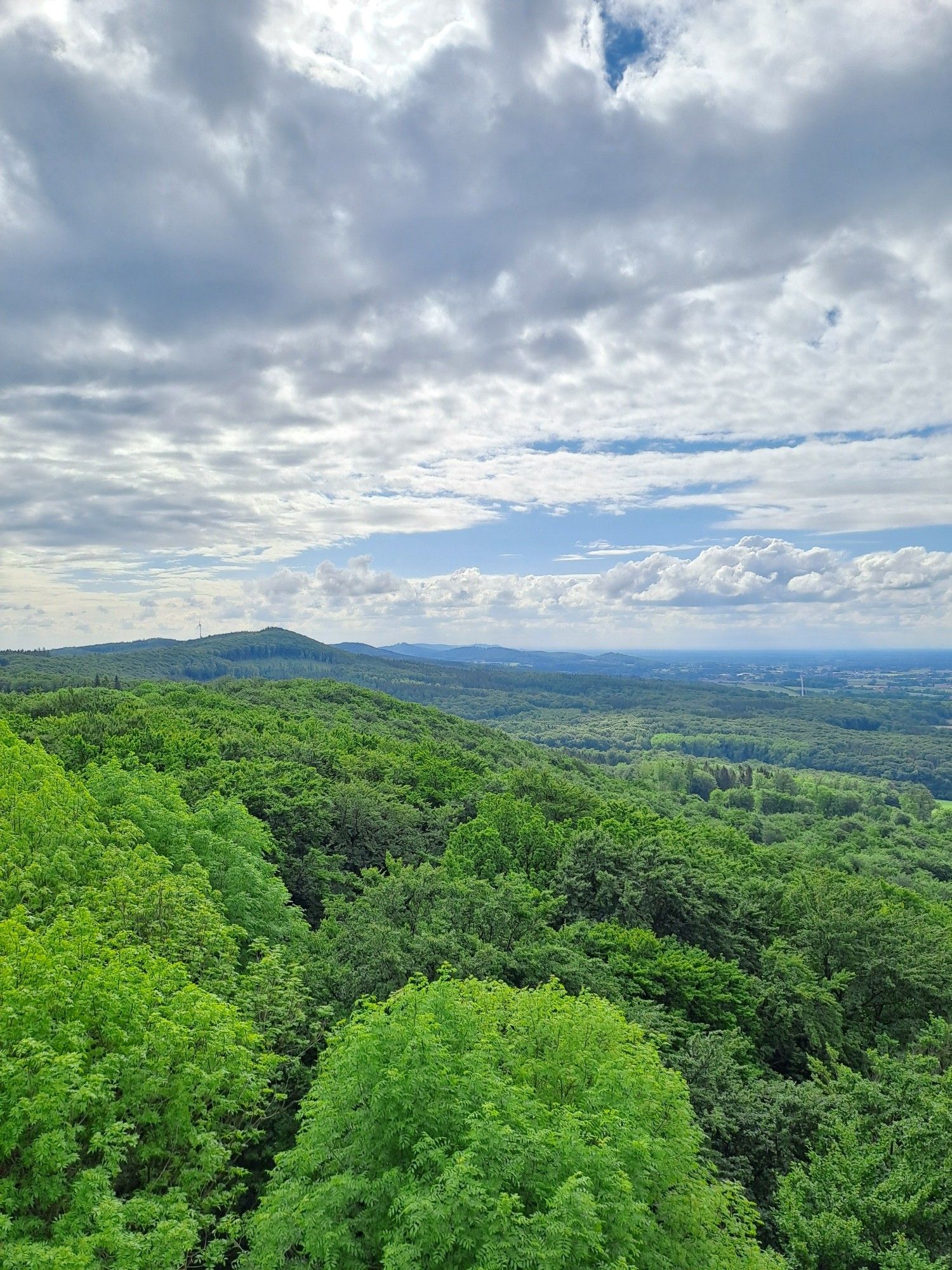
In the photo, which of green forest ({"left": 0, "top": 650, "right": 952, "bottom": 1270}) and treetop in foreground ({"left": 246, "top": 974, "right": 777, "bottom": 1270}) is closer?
treetop in foreground ({"left": 246, "top": 974, "right": 777, "bottom": 1270})

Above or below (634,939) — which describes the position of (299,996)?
above

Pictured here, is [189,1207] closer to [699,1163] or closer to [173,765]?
[699,1163]

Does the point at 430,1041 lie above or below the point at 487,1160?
above

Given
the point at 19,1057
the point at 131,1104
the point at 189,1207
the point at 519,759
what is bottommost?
the point at 519,759

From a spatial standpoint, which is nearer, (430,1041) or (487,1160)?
(487,1160)

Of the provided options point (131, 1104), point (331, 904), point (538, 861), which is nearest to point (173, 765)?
point (331, 904)

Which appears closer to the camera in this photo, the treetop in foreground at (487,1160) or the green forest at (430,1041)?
the treetop in foreground at (487,1160)

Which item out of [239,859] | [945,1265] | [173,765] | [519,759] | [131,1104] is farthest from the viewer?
[519,759]

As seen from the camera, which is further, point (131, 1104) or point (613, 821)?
point (613, 821)
